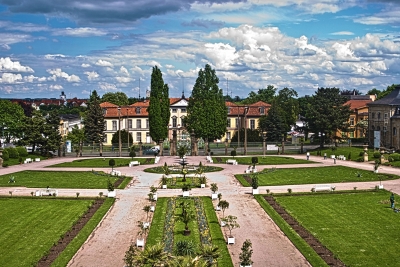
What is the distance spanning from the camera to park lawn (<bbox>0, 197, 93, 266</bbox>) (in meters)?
24.1

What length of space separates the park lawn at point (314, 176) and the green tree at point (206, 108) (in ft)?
64.4

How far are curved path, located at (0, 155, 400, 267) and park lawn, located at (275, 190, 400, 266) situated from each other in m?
2.05

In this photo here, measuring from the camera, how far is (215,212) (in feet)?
108

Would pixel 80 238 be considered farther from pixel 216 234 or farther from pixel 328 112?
pixel 328 112

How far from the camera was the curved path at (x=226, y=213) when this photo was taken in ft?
77.0

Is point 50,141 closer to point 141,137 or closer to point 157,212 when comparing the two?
point 141,137

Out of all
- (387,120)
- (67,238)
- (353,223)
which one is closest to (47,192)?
(67,238)

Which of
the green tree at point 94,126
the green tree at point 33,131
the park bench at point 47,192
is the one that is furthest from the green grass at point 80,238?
the green tree at point 94,126

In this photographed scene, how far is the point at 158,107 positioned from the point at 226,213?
40138 mm

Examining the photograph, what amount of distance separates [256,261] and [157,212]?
11.4 metres

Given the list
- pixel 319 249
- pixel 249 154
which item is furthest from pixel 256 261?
pixel 249 154

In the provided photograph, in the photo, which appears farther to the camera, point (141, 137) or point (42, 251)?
point (141, 137)

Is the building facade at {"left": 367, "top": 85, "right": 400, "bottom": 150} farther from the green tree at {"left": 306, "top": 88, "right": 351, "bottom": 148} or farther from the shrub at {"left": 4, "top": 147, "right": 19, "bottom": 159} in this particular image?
the shrub at {"left": 4, "top": 147, "right": 19, "bottom": 159}

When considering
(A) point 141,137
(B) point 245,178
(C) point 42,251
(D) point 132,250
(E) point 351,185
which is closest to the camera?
(D) point 132,250
